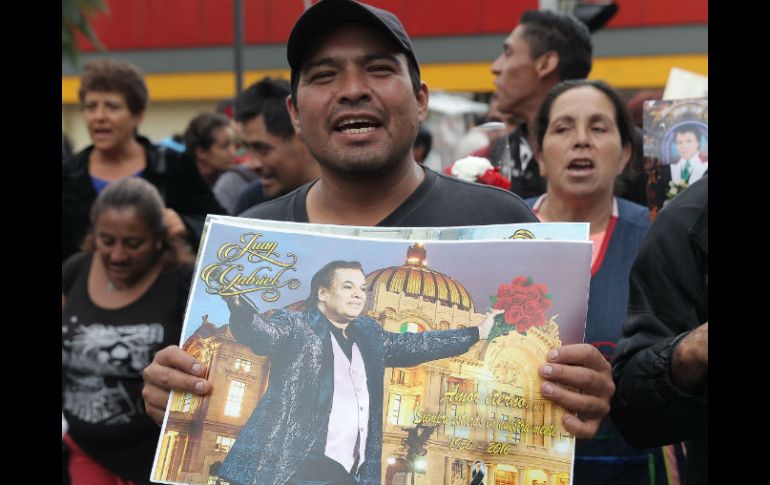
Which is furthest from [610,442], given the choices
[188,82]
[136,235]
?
[188,82]

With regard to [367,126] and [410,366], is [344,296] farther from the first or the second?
[367,126]

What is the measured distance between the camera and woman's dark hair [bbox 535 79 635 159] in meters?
4.06

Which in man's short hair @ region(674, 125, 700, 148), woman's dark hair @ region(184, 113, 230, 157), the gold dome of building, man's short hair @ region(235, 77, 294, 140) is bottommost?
the gold dome of building

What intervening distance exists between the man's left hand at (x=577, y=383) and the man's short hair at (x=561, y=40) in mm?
3125

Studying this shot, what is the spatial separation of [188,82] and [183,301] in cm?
2193

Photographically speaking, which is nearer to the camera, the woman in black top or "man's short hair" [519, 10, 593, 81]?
the woman in black top

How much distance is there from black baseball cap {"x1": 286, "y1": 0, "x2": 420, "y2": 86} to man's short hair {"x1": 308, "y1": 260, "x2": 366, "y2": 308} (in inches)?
22.7

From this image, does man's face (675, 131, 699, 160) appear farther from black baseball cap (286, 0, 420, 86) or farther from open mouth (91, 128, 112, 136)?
open mouth (91, 128, 112, 136)

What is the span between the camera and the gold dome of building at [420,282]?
91.7 inches

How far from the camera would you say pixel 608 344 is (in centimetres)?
354

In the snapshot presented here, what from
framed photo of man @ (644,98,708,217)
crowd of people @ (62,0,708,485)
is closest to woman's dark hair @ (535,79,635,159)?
crowd of people @ (62,0,708,485)

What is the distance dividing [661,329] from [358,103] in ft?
2.96

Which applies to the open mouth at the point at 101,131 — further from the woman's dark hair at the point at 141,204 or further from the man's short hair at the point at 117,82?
the woman's dark hair at the point at 141,204

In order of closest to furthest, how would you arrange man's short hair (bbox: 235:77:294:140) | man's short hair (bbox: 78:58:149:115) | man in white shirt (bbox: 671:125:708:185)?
man in white shirt (bbox: 671:125:708:185) < man's short hair (bbox: 235:77:294:140) < man's short hair (bbox: 78:58:149:115)
